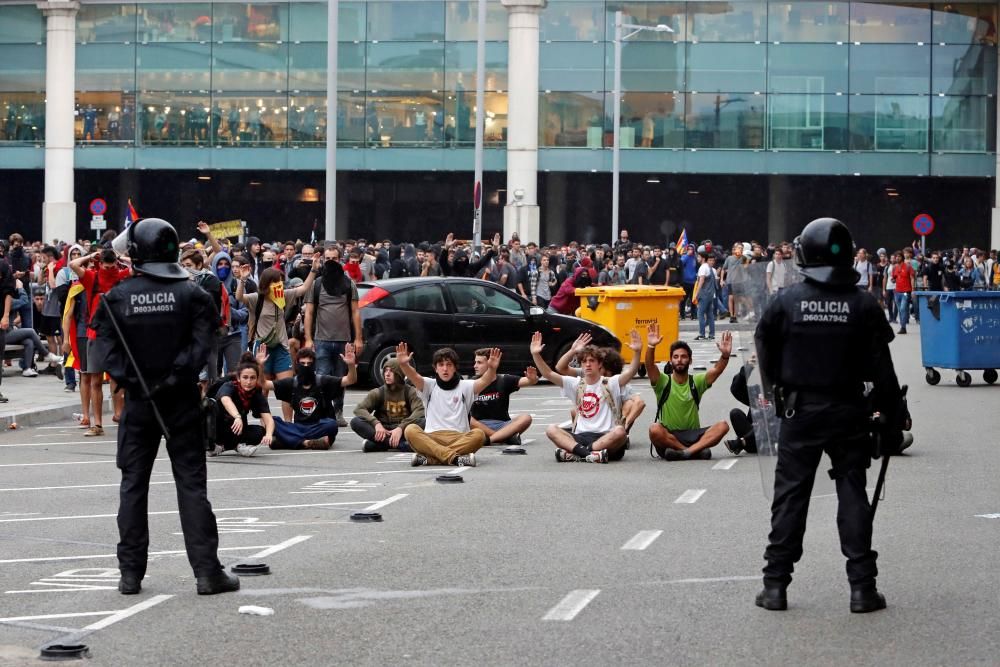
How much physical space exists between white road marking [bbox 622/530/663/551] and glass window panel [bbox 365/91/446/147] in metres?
45.0

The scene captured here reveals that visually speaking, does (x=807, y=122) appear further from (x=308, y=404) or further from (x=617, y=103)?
(x=308, y=404)

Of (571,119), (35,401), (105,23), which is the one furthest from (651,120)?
(35,401)

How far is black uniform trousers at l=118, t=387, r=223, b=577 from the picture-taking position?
800cm

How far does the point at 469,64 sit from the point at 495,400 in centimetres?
3954

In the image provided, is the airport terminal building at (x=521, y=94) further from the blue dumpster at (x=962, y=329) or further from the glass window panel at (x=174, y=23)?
the blue dumpster at (x=962, y=329)

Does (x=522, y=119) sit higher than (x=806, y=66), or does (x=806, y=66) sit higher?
(x=806, y=66)

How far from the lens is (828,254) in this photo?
7676 millimetres

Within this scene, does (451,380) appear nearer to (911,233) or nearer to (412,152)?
(412,152)

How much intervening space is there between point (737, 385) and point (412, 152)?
43.9 metres

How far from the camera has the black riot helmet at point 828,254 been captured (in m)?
7.66

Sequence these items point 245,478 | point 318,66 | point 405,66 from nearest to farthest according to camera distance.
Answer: point 245,478 < point 405,66 < point 318,66

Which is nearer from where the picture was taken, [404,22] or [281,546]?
[281,546]

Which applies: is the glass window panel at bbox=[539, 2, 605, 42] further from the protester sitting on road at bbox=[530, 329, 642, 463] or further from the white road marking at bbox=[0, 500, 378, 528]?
the white road marking at bbox=[0, 500, 378, 528]

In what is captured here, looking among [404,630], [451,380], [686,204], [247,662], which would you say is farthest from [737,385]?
[686,204]
